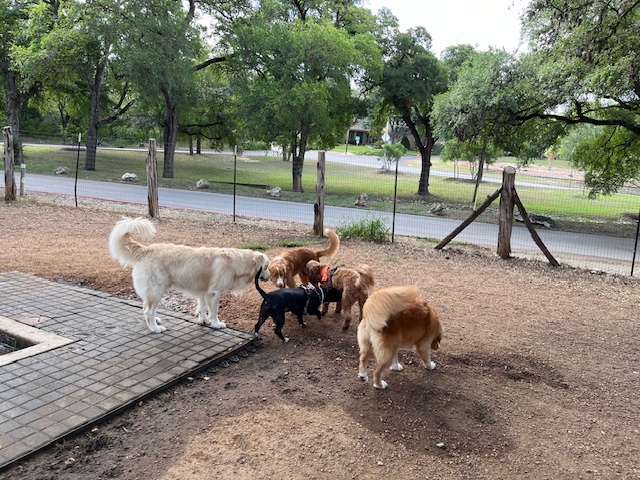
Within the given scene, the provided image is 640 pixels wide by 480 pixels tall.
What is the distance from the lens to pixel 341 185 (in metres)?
27.8

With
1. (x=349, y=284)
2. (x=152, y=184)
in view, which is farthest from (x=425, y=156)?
(x=349, y=284)

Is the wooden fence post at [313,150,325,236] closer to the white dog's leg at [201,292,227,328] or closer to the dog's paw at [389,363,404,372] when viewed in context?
the white dog's leg at [201,292,227,328]

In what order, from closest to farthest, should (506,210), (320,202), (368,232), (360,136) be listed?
(506,210) → (368,232) → (320,202) → (360,136)

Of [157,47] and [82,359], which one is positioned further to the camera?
[157,47]

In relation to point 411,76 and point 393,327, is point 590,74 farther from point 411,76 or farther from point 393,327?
point 411,76

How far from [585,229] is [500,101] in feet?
19.7

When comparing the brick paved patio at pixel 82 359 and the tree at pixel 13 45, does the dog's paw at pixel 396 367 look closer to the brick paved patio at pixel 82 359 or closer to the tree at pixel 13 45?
the brick paved patio at pixel 82 359

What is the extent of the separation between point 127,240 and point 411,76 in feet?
76.4

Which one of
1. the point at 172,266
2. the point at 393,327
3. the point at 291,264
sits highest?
the point at 172,266

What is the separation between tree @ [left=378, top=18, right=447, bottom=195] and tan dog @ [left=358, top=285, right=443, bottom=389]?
22.0 meters

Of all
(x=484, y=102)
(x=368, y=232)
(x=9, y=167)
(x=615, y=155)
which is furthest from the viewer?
(x=615, y=155)

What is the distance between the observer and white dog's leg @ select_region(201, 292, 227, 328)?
5621 mm

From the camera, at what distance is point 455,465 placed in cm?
358

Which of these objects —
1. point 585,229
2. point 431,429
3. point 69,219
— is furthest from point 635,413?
point 585,229
